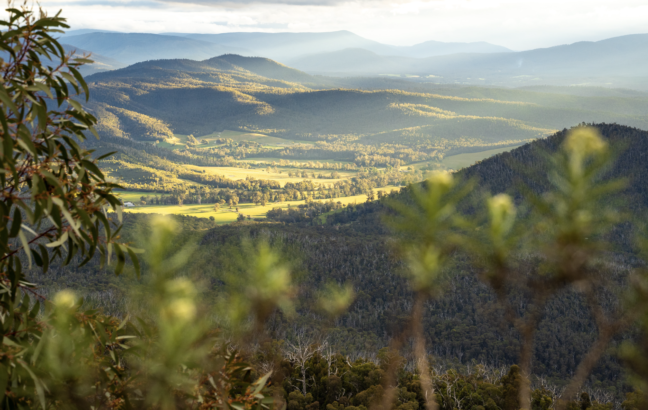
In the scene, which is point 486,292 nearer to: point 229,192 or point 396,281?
point 396,281

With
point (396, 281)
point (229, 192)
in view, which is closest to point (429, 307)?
point (396, 281)

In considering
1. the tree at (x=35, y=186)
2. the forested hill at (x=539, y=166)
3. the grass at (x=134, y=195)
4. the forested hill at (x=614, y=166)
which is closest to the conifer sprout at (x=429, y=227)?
the tree at (x=35, y=186)

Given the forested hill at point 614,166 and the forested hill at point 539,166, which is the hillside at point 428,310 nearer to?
the forested hill at point 614,166

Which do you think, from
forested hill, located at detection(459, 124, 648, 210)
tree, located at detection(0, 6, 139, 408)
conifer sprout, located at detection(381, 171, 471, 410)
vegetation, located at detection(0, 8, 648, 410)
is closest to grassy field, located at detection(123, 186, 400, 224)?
forested hill, located at detection(459, 124, 648, 210)

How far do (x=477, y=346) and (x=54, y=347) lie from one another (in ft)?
212

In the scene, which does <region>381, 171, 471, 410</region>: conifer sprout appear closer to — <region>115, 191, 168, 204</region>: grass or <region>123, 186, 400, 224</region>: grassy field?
<region>123, 186, 400, 224</region>: grassy field

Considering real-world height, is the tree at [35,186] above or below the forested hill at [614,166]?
above

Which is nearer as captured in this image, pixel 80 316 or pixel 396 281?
pixel 80 316

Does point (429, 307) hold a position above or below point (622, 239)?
below

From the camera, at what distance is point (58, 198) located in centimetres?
443

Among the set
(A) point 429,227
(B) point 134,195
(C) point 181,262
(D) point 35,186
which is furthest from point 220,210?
(A) point 429,227

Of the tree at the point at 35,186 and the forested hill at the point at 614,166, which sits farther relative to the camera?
the forested hill at the point at 614,166

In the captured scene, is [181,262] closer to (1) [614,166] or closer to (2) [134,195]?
(1) [614,166]

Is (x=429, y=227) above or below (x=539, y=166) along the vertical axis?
above
